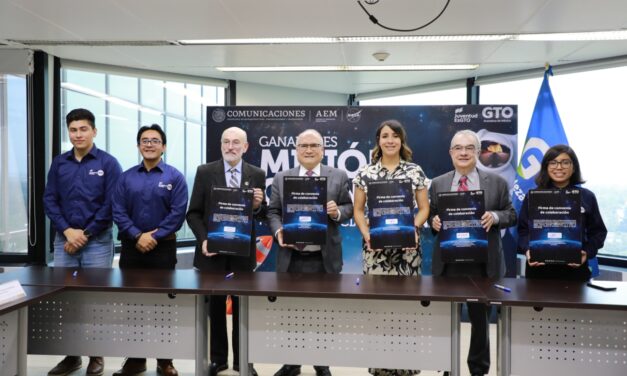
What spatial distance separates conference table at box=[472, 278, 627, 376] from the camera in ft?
7.34

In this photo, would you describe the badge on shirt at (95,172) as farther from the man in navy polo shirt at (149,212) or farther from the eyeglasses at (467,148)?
the eyeglasses at (467,148)

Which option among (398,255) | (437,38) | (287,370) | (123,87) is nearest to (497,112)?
(437,38)

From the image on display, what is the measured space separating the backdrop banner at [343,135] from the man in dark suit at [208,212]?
1510 millimetres

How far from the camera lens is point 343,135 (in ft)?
15.3

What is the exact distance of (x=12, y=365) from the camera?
7.51 feet

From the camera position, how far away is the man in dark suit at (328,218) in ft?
9.62

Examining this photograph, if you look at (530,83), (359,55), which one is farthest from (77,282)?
(530,83)

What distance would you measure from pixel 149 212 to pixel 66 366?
4.05ft

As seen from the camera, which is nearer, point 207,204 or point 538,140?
point 207,204

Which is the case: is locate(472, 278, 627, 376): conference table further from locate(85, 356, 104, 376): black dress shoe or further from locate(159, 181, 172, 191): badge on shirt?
locate(85, 356, 104, 376): black dress shoe

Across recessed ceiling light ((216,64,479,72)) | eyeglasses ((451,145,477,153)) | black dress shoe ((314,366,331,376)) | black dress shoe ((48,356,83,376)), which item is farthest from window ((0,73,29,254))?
eyeglasses ((451,145,477,153))

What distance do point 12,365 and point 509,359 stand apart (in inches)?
98.3

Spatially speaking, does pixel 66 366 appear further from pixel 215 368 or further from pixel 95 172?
pixel 95 172

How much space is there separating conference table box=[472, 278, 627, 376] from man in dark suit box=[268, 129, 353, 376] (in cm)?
98
